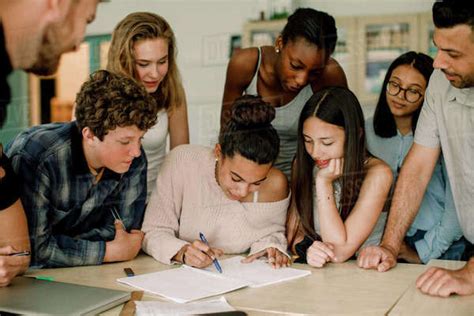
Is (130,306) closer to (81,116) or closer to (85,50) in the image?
(81,116)

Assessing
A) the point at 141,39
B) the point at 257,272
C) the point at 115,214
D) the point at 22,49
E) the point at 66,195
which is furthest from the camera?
the point at 141,39

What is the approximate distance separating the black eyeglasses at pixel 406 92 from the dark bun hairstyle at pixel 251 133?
1.20ft

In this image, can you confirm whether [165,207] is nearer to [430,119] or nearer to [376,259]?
[376,259]

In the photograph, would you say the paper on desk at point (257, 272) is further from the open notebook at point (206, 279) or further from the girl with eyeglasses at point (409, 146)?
A: the girl with eyeglasses at point (409, 146)

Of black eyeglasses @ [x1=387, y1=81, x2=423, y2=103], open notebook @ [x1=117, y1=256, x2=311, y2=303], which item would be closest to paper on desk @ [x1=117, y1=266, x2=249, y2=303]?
open notebook @ [x1=117, y1=256, x2=311, y2=303]

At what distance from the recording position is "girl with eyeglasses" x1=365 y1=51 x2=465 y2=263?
2.12 meters

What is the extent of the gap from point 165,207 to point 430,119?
81cm

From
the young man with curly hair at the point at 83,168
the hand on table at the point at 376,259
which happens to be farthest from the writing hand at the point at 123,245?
the hand on table at the point at 376,259

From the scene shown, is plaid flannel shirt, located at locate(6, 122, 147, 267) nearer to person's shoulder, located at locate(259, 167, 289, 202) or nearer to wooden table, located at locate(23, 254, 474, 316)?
wooden table, located at locate(23, 254, 474, 316)

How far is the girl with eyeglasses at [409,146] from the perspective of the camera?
6.96ft

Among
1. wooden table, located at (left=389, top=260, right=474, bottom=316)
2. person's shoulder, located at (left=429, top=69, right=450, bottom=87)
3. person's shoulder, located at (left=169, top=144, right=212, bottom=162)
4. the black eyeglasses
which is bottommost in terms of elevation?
wooden table, located at (left=389, top=260, right=474, bottom=316)

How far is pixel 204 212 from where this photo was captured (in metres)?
2.06

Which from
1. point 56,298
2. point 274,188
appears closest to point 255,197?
point 274,188

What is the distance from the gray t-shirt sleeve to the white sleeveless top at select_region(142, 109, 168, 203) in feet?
2.53
